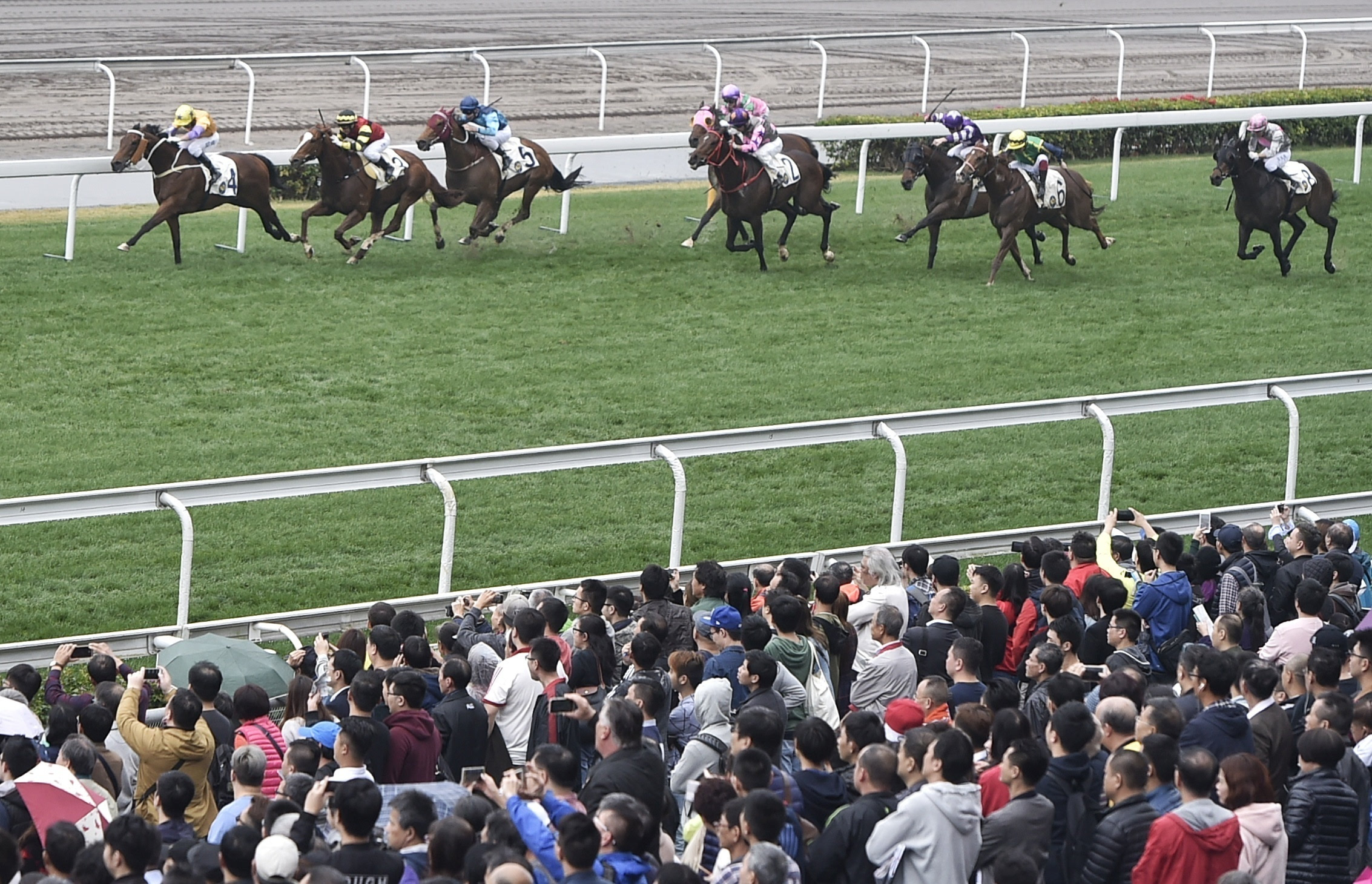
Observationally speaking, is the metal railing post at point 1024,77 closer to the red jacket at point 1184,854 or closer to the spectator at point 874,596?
the spectator at point 874,596

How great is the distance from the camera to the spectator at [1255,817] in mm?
4637

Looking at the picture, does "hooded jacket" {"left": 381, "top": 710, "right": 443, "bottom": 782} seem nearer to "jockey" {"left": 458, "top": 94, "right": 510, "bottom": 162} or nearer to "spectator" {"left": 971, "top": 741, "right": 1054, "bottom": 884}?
"spectator" {"left": 971, "top": 741, "right": 1054, "bottom": 884}

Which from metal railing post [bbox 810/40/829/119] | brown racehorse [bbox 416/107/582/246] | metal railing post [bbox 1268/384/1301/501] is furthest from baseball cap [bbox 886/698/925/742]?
metal railing post [bbox 810/40/829/119]

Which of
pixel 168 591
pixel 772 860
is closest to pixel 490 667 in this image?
pixel 772 860

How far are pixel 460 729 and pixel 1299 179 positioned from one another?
11399mm

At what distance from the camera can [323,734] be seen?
5129 millimetres

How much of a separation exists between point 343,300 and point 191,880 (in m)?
9.60

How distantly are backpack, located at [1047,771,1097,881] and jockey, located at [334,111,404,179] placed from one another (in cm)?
1030

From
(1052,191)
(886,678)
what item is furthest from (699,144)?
(886,678)

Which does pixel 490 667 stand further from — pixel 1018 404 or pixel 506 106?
pixel 506 106

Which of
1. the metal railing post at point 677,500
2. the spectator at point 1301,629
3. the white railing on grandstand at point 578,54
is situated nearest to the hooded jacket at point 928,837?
the spectator at point 1301,629

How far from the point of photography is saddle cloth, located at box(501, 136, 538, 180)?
1481 centimetres

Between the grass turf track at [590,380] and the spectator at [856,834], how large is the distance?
4731 millimetres

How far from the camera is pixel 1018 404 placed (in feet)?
28.7
